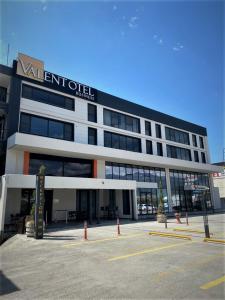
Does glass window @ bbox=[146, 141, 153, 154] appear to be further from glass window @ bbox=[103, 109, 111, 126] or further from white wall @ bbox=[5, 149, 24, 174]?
white wall @ bbox=[5, 149, 24, 174]

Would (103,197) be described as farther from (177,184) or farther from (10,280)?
(10,280)

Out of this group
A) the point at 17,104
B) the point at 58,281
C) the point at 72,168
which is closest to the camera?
the point at 58,281

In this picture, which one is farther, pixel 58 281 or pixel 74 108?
pixel 74 108

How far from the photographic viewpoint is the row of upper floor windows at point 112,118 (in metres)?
22.9

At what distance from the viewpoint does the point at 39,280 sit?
6.51 metres

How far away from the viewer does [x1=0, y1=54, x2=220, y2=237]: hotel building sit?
20328 mm

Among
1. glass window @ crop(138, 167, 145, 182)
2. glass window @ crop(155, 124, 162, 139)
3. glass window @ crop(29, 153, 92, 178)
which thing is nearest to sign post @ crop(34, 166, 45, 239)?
glass window @ crop(29, 153, 92, 178)

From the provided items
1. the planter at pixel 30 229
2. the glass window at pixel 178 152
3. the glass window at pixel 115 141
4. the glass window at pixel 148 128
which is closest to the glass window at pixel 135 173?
the glass window at pixel 115 141

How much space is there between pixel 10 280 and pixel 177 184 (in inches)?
1291

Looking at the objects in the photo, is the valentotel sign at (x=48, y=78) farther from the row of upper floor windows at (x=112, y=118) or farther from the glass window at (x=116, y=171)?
the glass window at (x=116, y=171)

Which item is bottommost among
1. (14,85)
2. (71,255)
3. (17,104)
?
(71,255)

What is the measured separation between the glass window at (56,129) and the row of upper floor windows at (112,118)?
219 centimetres

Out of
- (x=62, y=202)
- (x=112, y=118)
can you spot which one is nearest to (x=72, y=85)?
(x=112, y=118)

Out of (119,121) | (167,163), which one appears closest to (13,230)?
(119,121)
